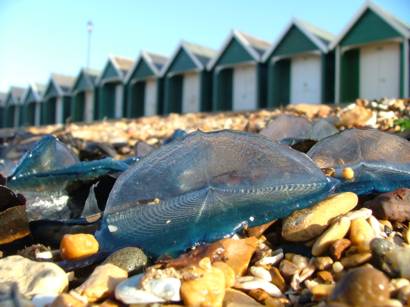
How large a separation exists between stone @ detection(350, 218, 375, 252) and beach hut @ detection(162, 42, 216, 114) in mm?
17574

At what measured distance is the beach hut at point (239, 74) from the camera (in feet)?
60.0

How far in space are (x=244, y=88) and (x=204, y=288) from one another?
17353mm

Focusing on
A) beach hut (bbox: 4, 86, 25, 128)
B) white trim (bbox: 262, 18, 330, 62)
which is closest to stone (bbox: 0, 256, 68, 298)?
white trim (bbox: 262, 18, 330, 62)

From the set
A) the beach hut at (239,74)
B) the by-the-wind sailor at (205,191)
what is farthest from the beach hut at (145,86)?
the by-the-wind sailor at (205,191)

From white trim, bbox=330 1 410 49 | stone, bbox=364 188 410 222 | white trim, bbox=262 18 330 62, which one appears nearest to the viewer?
stone, bbox=364 188 410 222

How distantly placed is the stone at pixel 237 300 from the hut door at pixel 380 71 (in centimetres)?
1401

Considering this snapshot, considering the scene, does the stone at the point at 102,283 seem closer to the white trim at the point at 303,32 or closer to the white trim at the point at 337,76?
the white trim at the point at 337,76

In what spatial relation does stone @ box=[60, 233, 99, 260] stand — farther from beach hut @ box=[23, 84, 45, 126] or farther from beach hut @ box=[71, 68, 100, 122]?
beach hut @ box=[23, 84, 45, 126]

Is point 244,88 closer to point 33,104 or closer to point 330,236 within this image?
point 330,236

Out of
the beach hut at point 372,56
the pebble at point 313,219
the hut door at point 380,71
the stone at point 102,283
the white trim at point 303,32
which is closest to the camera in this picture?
the stone at point 102,283

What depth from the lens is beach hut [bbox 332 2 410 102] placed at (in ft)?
47.2

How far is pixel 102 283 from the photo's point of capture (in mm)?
2018

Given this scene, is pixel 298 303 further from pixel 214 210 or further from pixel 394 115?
pixel 394 115

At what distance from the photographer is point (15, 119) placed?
33000 mm
